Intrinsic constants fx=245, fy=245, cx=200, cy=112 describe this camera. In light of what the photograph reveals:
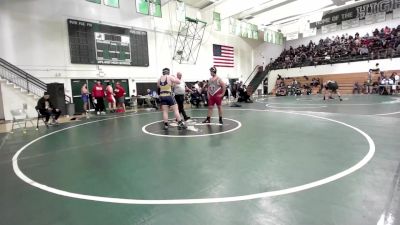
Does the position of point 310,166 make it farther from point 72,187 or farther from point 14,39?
point 14,39

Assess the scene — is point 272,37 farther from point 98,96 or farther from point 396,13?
point 98,96

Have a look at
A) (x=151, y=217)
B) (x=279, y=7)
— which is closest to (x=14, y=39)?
(x=151, y=217)

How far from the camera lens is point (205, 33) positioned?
74.5 feet

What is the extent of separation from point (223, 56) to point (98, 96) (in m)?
14.9

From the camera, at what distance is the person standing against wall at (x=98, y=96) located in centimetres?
1275

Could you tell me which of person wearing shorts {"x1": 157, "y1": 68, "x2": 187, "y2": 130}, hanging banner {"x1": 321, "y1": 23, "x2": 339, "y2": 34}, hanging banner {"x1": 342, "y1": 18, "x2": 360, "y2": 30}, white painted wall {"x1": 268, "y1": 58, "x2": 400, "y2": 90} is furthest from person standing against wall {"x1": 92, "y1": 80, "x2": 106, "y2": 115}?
hanging banner {"x1": 342, "y1": 18, "x2": 360, "y2": 30}

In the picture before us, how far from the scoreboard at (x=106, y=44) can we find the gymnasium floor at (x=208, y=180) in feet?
35.8

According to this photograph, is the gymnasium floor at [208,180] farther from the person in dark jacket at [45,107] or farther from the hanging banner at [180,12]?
the hanging banner at [180,12]

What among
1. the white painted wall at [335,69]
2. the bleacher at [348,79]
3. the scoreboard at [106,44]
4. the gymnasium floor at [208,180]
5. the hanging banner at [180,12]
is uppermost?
the hanging banner at [180,12]

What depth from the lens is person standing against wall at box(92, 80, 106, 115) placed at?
12751 mm

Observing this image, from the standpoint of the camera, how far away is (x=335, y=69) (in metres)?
24.6

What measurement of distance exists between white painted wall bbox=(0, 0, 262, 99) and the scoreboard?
Result: 1.21 feet

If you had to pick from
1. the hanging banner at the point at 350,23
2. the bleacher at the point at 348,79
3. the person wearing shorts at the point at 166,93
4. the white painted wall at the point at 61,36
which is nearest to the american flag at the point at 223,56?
the white painted wall at the point at 61,36

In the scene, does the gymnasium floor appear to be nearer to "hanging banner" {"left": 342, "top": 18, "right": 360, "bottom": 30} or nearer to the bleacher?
the bleacher
